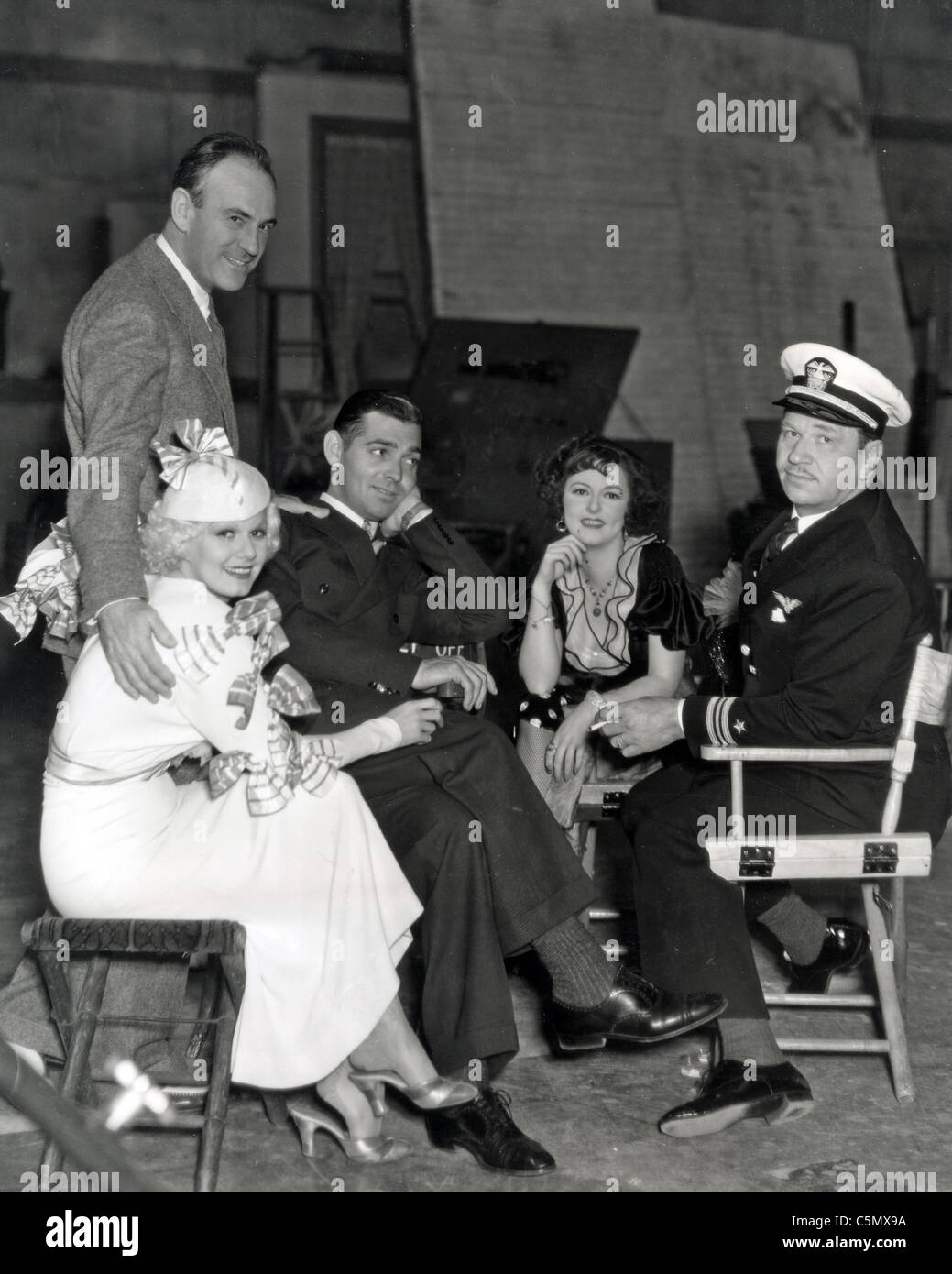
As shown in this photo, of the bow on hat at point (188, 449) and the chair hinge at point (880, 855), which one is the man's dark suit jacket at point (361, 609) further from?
the chair hinge at point (880, 855)

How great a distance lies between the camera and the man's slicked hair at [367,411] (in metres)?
3.91

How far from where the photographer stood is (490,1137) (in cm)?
326

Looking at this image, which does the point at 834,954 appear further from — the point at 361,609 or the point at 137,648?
the point at 137,648

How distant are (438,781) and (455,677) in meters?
0.34

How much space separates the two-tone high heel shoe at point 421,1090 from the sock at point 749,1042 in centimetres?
66

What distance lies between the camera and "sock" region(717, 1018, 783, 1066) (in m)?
3.49

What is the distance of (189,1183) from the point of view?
10.3 feet

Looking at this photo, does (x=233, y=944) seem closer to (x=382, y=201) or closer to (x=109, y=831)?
(x=109, y=831)

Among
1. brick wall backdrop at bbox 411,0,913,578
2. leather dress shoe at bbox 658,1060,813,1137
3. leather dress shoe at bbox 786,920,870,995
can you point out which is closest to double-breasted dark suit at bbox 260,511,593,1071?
leather dress shoe at bbox 658,1060,813,1137

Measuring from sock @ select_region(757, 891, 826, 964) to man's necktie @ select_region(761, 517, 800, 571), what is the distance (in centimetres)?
103

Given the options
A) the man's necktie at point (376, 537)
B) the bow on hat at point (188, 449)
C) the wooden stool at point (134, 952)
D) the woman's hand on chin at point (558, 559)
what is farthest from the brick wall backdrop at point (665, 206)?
the wooden stool at point (134, 952)

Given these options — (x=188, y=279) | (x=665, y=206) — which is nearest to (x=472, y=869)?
(x=188, y=279)

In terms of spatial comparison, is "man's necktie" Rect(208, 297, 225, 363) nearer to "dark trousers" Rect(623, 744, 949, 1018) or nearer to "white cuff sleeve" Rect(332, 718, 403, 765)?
"white cuff sleeve" Rect(332, 718, 403, 765)
